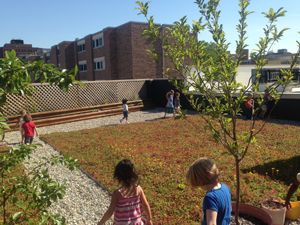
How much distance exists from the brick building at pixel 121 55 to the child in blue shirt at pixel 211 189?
61.3 feet

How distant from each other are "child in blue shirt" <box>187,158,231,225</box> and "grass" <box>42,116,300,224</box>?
4.09ft

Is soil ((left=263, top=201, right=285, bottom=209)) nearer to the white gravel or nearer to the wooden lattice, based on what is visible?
the white gravel

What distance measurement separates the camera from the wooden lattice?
12916 millimetres

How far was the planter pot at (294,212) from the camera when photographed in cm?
375

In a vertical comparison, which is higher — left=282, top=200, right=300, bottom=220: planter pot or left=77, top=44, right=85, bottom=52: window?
left=77, top=44, right=85, bottom=52: window

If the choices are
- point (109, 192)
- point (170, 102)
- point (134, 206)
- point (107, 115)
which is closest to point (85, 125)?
point (107, 115)

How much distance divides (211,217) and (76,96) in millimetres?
13981

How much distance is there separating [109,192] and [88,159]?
220cm

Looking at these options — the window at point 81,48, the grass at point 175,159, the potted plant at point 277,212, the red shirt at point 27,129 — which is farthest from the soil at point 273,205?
the window at point 81,48

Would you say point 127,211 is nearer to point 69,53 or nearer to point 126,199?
point 126,199

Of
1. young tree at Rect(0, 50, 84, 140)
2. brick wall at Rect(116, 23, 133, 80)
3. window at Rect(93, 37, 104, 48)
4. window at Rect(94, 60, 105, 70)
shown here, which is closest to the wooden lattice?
brick wall at Rect(116, 23, 133, 80)

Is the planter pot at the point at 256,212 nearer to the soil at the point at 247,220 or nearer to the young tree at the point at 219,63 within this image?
the soil at the point at 247,220

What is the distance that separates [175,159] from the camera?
666 centimetres

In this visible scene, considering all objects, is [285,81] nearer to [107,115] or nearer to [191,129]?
[191,129]
